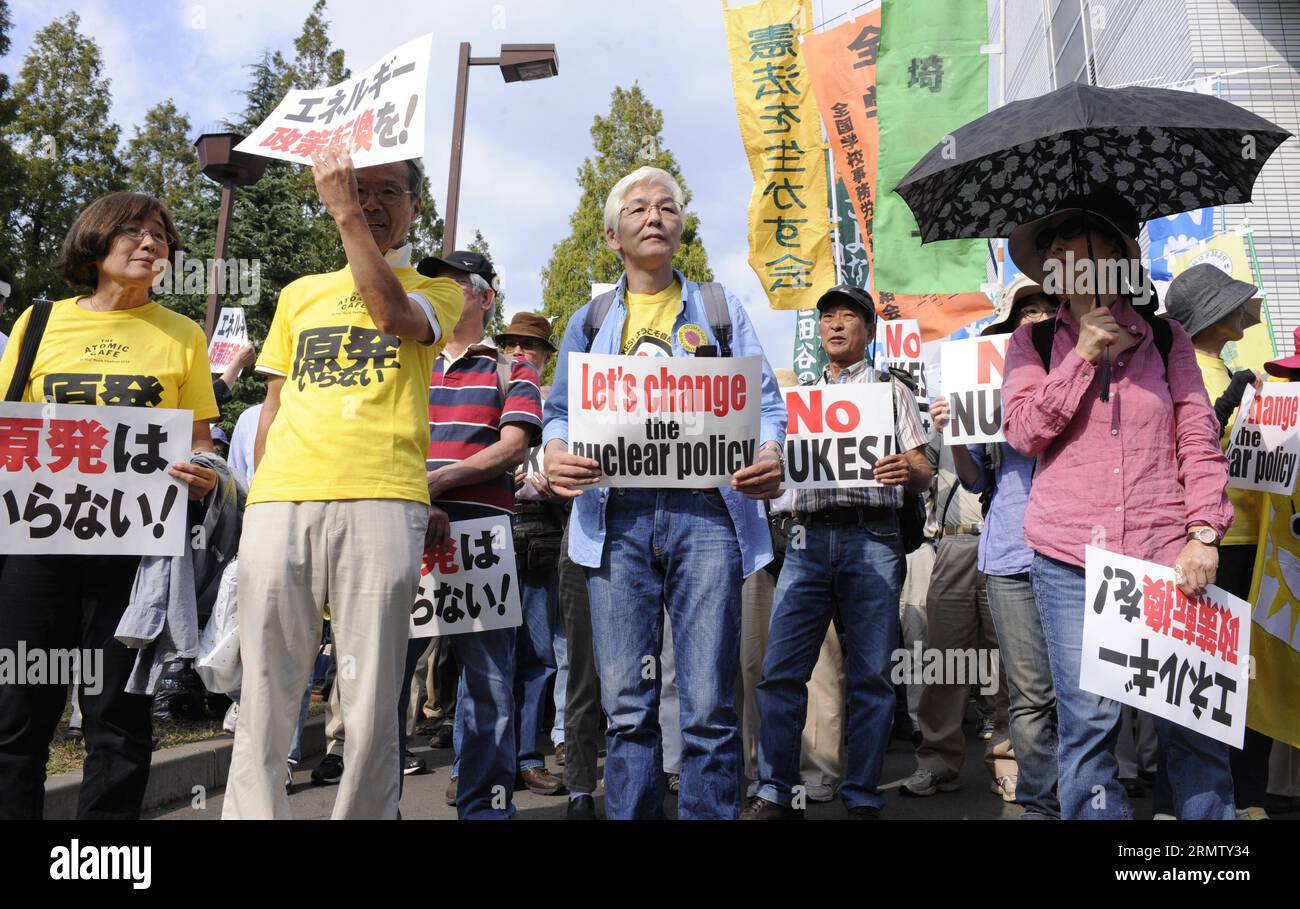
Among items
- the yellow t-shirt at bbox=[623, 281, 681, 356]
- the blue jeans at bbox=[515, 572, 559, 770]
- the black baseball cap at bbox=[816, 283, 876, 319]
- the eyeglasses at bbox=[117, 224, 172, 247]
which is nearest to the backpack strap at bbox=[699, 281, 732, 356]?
the yellow t-shirt at bbox=[623, 281, 681, 356]

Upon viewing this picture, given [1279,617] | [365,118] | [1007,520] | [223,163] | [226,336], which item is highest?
[223,163]

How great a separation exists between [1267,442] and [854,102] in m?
6.70

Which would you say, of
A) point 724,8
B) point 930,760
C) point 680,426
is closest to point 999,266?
point 724,8

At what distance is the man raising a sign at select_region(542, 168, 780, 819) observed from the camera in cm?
367

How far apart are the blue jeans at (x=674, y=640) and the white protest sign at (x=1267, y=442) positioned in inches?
97.4

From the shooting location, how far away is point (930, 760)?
6.10 metres

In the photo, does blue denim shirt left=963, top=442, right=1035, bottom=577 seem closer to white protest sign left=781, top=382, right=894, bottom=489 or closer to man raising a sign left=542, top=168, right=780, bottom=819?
white protest sign left=781, top=382, right=894, bottom=489

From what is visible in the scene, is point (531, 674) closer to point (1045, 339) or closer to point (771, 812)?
point (771, 812)

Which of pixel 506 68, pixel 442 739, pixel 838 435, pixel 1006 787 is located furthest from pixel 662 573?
pixel 506 68

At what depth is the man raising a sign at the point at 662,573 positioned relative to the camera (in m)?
3.67

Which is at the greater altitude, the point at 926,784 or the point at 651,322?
the point at 651,322

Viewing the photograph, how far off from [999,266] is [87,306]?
966 centimetres

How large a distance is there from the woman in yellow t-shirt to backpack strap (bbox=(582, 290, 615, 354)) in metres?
1.44

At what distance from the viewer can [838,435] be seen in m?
5.30
